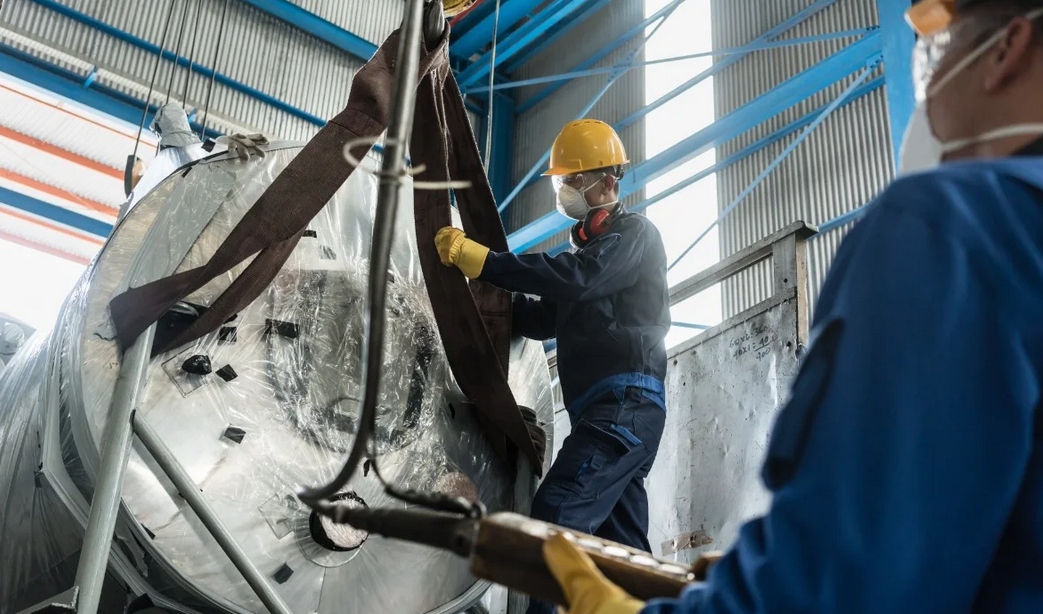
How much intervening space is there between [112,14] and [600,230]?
7977mm

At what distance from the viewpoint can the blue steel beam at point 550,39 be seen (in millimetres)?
11734

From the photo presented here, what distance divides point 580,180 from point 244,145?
50.4 inches

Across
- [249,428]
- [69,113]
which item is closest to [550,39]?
[69,113]

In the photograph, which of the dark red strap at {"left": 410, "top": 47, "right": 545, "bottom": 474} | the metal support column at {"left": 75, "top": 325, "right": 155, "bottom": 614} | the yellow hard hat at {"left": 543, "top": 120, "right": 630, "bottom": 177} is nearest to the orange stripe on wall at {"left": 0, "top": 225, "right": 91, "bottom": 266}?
the yellow hard hat at {"left": 543, "top": 120, "right": 630, "bottom": 177}

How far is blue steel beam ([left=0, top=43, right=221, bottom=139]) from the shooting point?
29.8 ft

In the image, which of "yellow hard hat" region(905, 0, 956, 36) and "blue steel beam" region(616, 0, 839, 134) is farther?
"blue steel beam" region(616, 0, 839, 134)

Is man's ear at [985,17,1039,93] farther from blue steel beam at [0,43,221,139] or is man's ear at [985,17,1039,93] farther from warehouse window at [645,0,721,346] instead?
blue steel beam at [0,43,221,139]

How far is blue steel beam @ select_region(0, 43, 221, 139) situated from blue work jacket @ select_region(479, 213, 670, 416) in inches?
286

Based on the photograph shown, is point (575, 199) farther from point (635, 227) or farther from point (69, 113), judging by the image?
point (69, 113)

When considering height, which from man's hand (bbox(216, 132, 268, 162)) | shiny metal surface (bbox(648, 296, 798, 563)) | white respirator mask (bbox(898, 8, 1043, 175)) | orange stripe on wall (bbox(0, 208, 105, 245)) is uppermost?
orange stripe on wall (bbox(0, 208, 105, 245))

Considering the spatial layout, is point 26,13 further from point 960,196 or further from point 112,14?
point 960,196

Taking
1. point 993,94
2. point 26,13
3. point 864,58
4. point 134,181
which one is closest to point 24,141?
point 26,13

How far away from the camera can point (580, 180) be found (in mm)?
3607

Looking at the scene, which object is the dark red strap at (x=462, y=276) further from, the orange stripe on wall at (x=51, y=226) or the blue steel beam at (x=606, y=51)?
the orange stripe on wall at (x=51, y=226)
